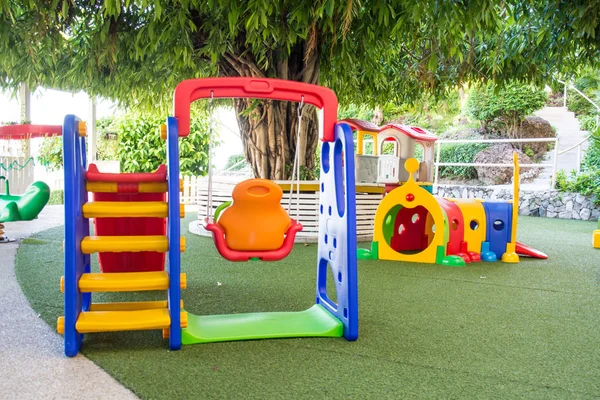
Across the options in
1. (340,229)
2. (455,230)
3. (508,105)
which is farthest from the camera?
(508,105)

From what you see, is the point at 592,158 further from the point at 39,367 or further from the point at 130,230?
the point at 39,367

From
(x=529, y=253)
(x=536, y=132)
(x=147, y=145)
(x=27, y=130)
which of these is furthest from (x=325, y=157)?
(x=536, y=132)

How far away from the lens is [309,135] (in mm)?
6906

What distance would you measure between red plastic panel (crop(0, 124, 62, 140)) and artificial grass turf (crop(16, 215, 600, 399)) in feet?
5.65

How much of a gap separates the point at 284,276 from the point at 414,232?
213cm

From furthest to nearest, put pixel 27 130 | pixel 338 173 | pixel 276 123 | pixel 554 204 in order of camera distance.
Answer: pixel 554 204
pixel 276 123
pixel 27 130
pixel 338 173

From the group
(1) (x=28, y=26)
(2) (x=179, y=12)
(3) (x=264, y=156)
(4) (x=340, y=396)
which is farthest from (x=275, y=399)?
(3) (x=264, y=156)

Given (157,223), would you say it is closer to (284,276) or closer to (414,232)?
(284,276)

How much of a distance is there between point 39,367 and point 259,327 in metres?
0.96

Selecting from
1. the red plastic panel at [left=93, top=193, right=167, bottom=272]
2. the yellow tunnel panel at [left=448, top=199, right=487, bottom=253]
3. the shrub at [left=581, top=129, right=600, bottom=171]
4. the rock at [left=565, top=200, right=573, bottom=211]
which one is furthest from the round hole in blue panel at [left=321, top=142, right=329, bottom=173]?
the shrub at [left=581, top=129, right=600, bottom=171]

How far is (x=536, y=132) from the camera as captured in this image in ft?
57.3

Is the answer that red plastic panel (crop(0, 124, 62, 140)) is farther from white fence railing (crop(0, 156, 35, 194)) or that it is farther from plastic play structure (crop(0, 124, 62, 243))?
white fence railing (crop(0, 156, 35, 194))

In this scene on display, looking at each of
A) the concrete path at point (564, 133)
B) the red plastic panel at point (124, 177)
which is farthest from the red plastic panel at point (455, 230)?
the concrete path at point (564, 133)

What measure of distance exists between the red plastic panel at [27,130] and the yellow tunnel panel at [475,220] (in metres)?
4.37
